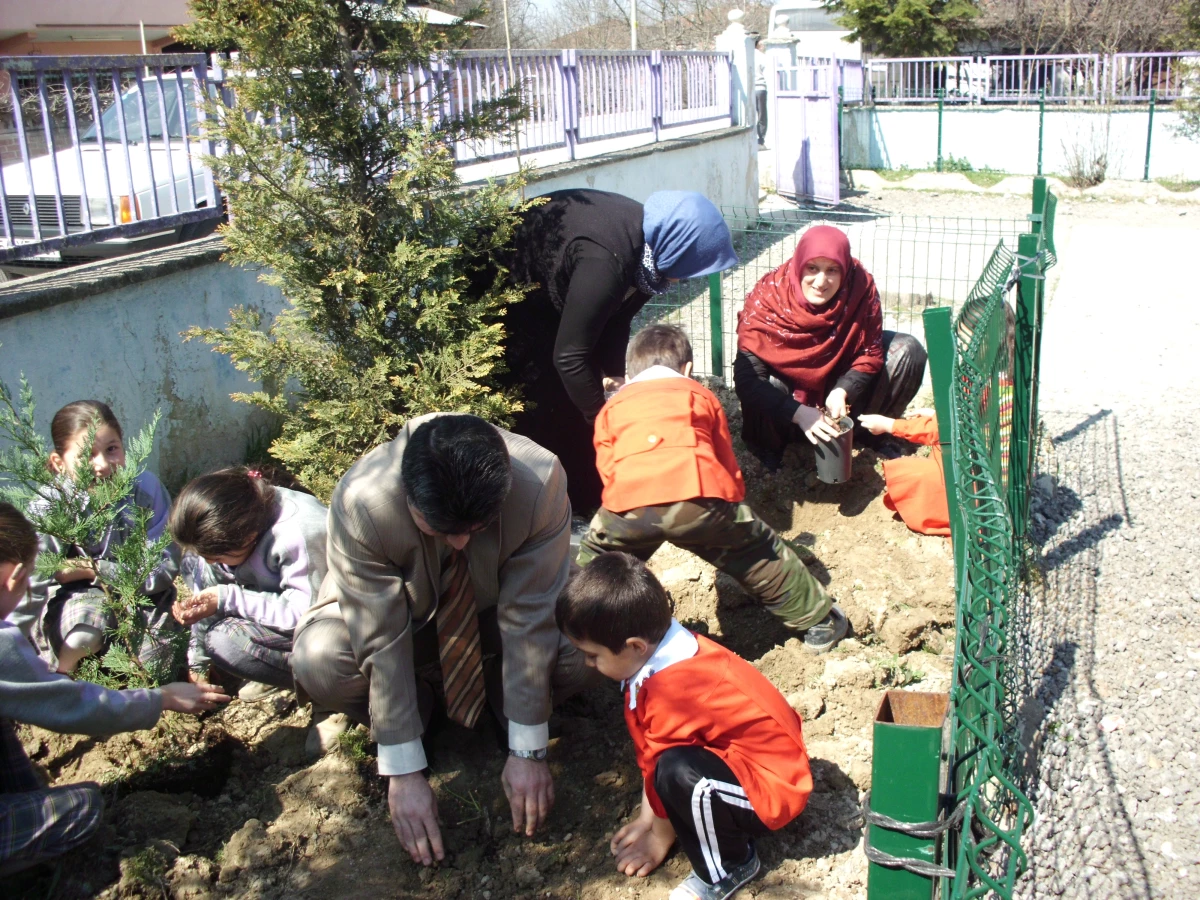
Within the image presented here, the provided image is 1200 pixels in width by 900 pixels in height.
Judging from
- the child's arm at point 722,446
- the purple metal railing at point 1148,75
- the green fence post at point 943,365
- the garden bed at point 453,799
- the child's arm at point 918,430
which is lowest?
the garden bed at point 453,799

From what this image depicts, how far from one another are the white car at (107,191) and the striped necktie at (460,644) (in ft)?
10.2

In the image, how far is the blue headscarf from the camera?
3.82 metres

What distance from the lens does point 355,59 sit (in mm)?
3934

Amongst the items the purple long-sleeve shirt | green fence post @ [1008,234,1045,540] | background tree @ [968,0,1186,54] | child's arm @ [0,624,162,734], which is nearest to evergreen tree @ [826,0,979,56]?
background tree @ [968,0,1186,54]

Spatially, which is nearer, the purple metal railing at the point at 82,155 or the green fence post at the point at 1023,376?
the green fence post at the point at 1023,376

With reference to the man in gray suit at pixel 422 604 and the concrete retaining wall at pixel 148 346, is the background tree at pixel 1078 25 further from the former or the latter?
the man in gray suit at pixel 422 604

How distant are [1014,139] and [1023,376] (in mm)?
15533

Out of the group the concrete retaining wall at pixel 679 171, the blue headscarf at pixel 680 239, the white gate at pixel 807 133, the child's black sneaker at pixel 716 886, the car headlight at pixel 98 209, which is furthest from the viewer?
the white gate at pixel 807 133

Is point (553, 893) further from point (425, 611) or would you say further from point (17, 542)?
point (17, 542)

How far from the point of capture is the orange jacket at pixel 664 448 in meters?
3.30

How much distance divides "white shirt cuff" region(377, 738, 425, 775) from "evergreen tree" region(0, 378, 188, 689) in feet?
2.90

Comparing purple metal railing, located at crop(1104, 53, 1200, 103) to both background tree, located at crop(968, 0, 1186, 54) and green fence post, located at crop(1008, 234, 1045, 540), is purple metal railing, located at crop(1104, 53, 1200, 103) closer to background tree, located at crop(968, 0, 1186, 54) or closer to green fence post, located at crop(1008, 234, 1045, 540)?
background tree, located at crop(968, 0, 1186, 54)

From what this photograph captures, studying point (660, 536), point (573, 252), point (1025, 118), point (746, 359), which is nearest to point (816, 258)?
point (746, 359)

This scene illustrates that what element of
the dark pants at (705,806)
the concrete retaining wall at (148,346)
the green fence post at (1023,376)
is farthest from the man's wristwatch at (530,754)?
the concrete retaining wall at (148,346)
